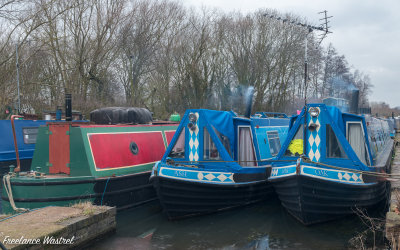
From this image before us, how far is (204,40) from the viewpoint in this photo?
26.4 meters

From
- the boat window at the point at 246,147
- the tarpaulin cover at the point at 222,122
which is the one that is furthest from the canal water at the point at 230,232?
the tarpaulin cover at the point at 222,122

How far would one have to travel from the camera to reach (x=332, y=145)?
327 inches

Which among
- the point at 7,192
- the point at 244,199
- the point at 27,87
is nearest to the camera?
the point at 7,192

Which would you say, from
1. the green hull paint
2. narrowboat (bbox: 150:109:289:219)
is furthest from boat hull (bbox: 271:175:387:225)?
the green hull paint

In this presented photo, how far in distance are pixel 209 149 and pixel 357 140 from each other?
351cm

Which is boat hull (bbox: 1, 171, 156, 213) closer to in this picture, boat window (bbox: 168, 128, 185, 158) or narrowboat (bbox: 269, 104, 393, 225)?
boat window (bbox: 168, 128, 185, 158)

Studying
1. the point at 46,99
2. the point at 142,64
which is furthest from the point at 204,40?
the point at 46,99

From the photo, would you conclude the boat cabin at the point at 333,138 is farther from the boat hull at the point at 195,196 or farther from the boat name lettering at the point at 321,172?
the boat hull at the point at 195,196

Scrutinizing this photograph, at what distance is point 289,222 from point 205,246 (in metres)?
2.59

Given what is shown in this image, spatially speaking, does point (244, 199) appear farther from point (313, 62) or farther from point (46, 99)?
point (313, 62)

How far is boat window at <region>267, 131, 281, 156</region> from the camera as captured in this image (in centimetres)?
1141

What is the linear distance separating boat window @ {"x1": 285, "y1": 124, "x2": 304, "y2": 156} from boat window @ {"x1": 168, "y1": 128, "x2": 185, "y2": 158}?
106 inches

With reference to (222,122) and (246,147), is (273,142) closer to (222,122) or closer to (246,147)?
(246,147)

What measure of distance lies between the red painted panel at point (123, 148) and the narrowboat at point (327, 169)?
3821mm
